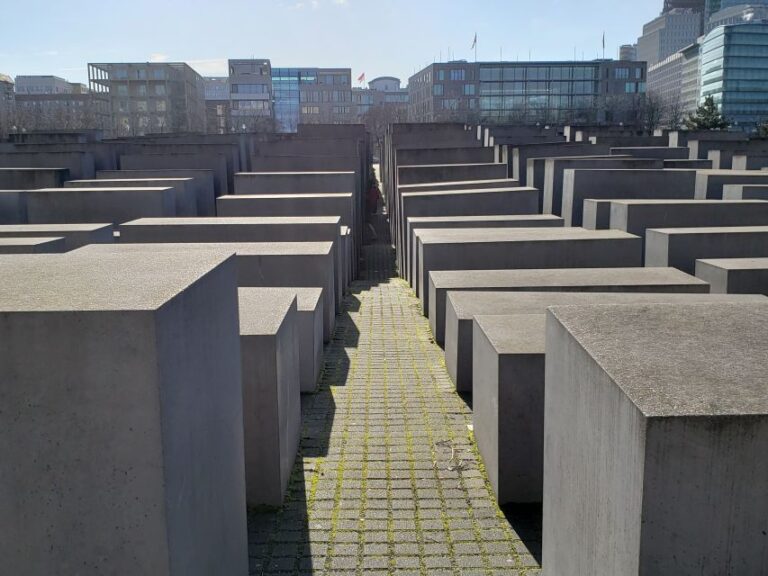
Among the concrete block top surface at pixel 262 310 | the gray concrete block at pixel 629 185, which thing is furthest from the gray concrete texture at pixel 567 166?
the concrete block top surface at pixel 262 310

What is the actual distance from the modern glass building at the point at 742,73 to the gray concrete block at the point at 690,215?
97882 millimetres

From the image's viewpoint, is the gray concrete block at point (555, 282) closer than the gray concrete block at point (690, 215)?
Yes

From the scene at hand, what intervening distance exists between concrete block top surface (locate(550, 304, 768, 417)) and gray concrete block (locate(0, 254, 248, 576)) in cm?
168

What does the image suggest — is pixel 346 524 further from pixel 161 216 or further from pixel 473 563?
pixel 161 216

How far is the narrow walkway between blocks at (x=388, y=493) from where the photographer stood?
4.65m

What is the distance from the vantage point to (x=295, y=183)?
17.7 metres

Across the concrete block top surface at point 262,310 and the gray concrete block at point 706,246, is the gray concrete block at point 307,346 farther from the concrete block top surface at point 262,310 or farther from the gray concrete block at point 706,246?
the gray concrete block at point 706,246

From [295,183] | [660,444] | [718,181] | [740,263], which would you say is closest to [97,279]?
[660,444]

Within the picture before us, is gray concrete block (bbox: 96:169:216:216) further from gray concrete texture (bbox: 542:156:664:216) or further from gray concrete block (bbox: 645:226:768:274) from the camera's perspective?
gray concrete block (bbox: 645:226:768:274)

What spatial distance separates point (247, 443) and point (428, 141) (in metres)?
28.2

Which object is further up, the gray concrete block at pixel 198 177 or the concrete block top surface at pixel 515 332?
the gray concrete block at pixel 198 177

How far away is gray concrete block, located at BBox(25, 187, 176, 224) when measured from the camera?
14.1 m

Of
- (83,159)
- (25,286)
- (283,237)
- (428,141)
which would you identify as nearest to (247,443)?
(25,286)

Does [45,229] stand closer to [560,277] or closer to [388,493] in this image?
[560,277]
